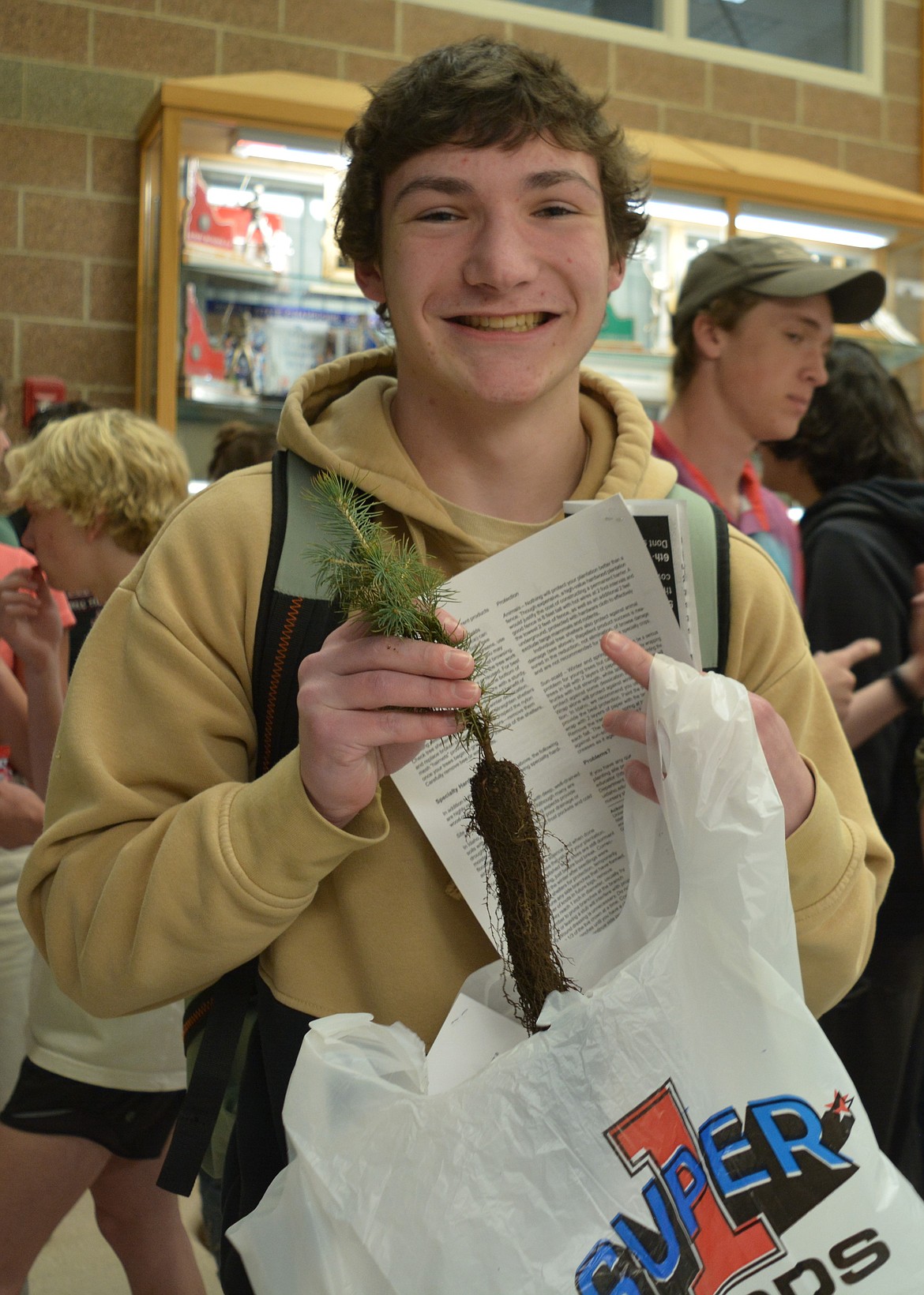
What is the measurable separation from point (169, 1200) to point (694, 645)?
146cm

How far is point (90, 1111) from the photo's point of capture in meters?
1.81

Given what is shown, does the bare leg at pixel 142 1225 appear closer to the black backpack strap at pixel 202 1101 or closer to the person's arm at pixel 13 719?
the person's arm at pixel 13 719

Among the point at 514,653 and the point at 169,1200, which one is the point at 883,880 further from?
the point at 169,1200

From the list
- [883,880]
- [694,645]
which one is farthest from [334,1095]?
[883,880]

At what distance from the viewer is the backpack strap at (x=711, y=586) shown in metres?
1.09

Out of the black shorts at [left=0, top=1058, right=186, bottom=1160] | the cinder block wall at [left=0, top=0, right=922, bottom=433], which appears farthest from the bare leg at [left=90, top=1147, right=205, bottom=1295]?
the cinder block wall at [left=0, top=0, right=922, bottom=433]

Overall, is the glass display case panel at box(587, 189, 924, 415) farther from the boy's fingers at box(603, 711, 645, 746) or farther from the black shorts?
the boy's fingers at box(603, 711, 645, 746)

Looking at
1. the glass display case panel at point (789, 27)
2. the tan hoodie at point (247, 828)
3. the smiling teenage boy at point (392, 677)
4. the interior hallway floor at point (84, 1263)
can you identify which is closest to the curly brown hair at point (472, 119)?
the smiling teenage boy at point (392, 677)

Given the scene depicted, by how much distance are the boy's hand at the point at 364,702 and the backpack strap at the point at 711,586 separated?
296 mm

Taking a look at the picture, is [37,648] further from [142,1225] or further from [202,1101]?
[202,1101]

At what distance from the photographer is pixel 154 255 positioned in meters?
3.40

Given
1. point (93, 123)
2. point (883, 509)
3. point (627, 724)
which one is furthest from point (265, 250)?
point (627, 724)

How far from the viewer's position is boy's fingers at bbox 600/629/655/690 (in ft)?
3.07

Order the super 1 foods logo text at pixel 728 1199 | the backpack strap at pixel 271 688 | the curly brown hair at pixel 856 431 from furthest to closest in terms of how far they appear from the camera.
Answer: the curly brown hair at pixel 856 431 < the backpack strap at pixel 271 688 < the super 1 foods logo text at pixel 728 1199
